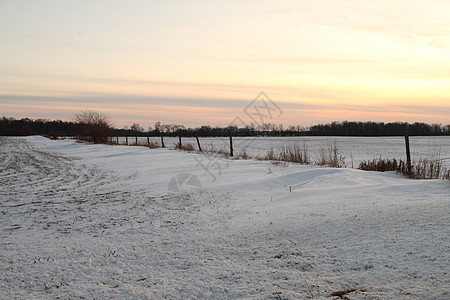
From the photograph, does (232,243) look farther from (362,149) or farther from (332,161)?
(362,149)

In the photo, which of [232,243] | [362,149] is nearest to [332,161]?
[232,243]

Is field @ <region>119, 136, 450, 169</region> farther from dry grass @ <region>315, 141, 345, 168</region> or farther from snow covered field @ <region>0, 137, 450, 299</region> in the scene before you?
snow covered field @ <region>0, 137, 450, 299</region>

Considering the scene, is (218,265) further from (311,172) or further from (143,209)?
(311,172)

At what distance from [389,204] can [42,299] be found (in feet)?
17.0

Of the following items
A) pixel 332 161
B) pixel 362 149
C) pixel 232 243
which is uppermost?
pixel 332 161

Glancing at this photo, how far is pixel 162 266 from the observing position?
354cm

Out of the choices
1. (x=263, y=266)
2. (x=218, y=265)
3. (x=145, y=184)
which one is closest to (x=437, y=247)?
(x=263, y=266)

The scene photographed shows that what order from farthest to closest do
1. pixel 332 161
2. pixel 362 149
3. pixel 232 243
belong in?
pixel 362 149 < pixel 332 161 < pixel 232 243

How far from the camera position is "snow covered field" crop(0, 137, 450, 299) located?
296 centimetres

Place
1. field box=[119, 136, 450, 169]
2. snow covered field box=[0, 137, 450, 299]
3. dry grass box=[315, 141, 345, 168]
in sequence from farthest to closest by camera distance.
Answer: field box=[119, 136, 450, 169], dry grass box=[315, 141, 345, 168], snow covered field box=[0, 137, 450, 299]

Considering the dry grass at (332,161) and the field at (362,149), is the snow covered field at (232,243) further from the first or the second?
the field at (362,149)

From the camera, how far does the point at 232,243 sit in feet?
13.9

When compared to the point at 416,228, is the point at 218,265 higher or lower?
lower

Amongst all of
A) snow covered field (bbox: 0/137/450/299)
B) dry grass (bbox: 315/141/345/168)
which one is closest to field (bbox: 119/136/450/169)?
dry grass (bbox: 315/141/345/168)
